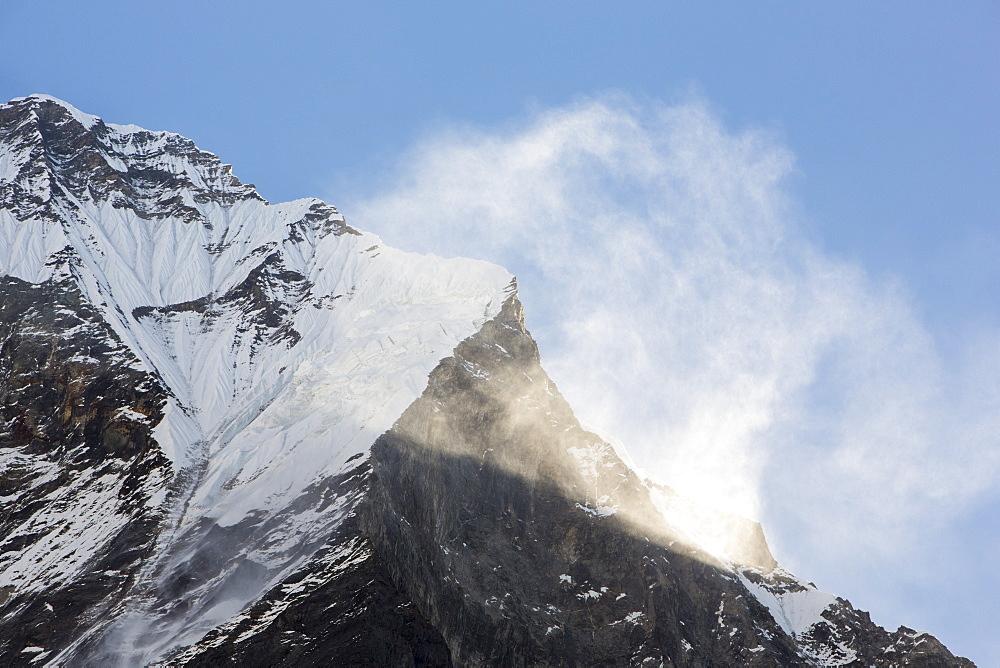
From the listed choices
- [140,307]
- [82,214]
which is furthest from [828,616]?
[82,214]

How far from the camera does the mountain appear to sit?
107500mm

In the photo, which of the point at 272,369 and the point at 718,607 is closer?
the point at 718,607

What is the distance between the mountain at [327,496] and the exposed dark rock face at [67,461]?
1.04 feet

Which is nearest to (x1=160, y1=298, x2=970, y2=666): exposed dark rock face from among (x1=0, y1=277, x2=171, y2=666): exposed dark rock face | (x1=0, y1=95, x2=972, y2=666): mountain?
(x1=0, y1=95, x2=972, y2=666): mountain

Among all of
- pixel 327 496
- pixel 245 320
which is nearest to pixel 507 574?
pixel 327 496

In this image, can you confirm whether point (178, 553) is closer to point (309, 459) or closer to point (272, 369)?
point (309, 459)

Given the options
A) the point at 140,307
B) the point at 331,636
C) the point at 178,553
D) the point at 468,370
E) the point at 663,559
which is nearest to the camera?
the point at 331,636

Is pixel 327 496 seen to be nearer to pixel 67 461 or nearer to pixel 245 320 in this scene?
pixel 67 461

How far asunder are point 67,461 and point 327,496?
35.8m

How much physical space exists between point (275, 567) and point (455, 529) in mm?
21938

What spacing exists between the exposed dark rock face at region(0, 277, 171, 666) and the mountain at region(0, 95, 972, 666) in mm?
315

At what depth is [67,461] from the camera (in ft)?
431

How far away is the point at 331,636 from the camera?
101562mm

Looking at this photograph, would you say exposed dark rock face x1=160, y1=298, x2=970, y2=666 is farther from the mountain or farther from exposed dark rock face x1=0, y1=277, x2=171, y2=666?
exposed dark rock face x1=0, y1=277, x2=171, y2=666
